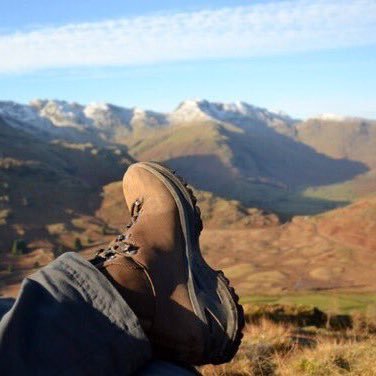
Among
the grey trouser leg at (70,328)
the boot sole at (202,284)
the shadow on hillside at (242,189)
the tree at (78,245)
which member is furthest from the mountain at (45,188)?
the shadow on hillside at (242,189)

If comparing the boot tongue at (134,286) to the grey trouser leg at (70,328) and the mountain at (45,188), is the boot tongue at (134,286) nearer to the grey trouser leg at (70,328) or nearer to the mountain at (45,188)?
the grey trouser leg at (70,328)

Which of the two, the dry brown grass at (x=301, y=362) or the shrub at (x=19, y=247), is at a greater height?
the dry brown grass at (x=301, y=362)

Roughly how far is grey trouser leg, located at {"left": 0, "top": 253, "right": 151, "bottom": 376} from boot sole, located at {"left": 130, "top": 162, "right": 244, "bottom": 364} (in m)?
0.55

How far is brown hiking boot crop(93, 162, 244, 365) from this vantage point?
103 inches

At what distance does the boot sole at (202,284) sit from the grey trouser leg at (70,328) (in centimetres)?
55

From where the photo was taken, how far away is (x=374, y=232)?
34406mm

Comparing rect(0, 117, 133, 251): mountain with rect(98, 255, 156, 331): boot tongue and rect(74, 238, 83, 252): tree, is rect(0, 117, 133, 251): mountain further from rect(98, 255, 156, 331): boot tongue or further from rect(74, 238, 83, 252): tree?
rect(98, 255, 156, 331): boot tongue

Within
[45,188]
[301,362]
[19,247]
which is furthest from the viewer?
[45,188]

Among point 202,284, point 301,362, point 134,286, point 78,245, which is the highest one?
point 134,286

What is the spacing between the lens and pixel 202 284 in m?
2.94

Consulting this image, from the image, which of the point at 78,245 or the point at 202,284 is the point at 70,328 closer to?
the point at 202,284

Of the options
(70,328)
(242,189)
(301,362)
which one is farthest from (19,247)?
(242,189)

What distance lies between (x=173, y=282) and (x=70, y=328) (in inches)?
34.3

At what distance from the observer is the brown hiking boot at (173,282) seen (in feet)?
8.57
